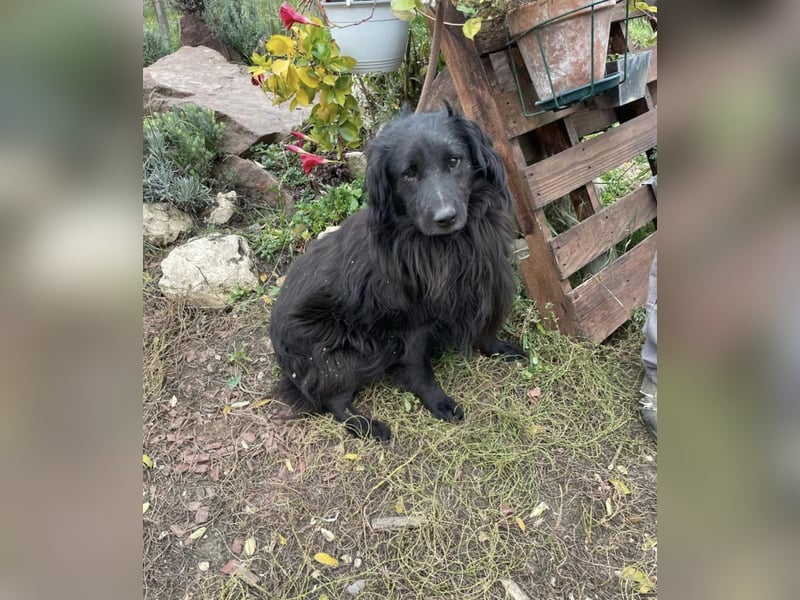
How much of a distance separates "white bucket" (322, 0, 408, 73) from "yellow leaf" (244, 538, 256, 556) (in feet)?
7.62

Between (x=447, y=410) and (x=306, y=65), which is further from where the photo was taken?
(x=306, y=65)

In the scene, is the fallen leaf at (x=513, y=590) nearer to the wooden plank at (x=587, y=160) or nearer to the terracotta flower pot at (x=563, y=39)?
the wooden plank at (x=587, y=160)

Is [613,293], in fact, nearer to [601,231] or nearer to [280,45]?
[601,231]

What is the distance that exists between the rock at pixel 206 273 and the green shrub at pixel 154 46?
12.5 ft

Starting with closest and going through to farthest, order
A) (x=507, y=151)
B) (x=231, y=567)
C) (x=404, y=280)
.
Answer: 1. (x=231, y=567)
2. (x=404, y=280)
3. (x=507, y=151)

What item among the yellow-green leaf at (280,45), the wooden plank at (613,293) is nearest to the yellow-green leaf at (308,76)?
the yellow-green leaf at (280,45)

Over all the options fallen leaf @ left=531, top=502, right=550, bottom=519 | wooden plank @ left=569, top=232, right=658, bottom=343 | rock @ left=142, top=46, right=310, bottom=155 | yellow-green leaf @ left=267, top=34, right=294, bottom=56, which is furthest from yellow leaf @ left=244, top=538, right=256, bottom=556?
rock @ left=142, top=46, right=310, bottom=155

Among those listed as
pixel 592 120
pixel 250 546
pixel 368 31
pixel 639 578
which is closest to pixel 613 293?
pixel 592 120

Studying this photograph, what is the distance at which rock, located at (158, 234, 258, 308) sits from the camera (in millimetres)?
3094

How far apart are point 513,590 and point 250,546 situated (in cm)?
98

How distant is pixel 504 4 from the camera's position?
1.96 metres

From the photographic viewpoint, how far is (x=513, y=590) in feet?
5.76
